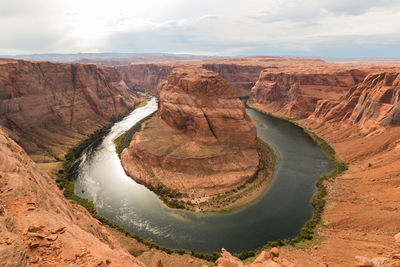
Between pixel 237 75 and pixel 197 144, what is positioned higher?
pixel 237 75

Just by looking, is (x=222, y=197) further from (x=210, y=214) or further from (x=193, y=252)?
(x=193, y=252)

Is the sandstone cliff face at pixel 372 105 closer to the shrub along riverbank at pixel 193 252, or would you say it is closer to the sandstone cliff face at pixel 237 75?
the shrub along riverbank at pixel 193 252

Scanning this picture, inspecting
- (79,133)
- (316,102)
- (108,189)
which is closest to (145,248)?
(108,189)

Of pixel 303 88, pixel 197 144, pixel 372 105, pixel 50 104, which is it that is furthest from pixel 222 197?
pixel 303 88

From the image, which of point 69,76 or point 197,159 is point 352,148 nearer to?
point 197,159

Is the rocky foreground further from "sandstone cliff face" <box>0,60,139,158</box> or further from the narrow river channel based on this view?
"sandstone cliff face" <box>0,60,139,158</box>
